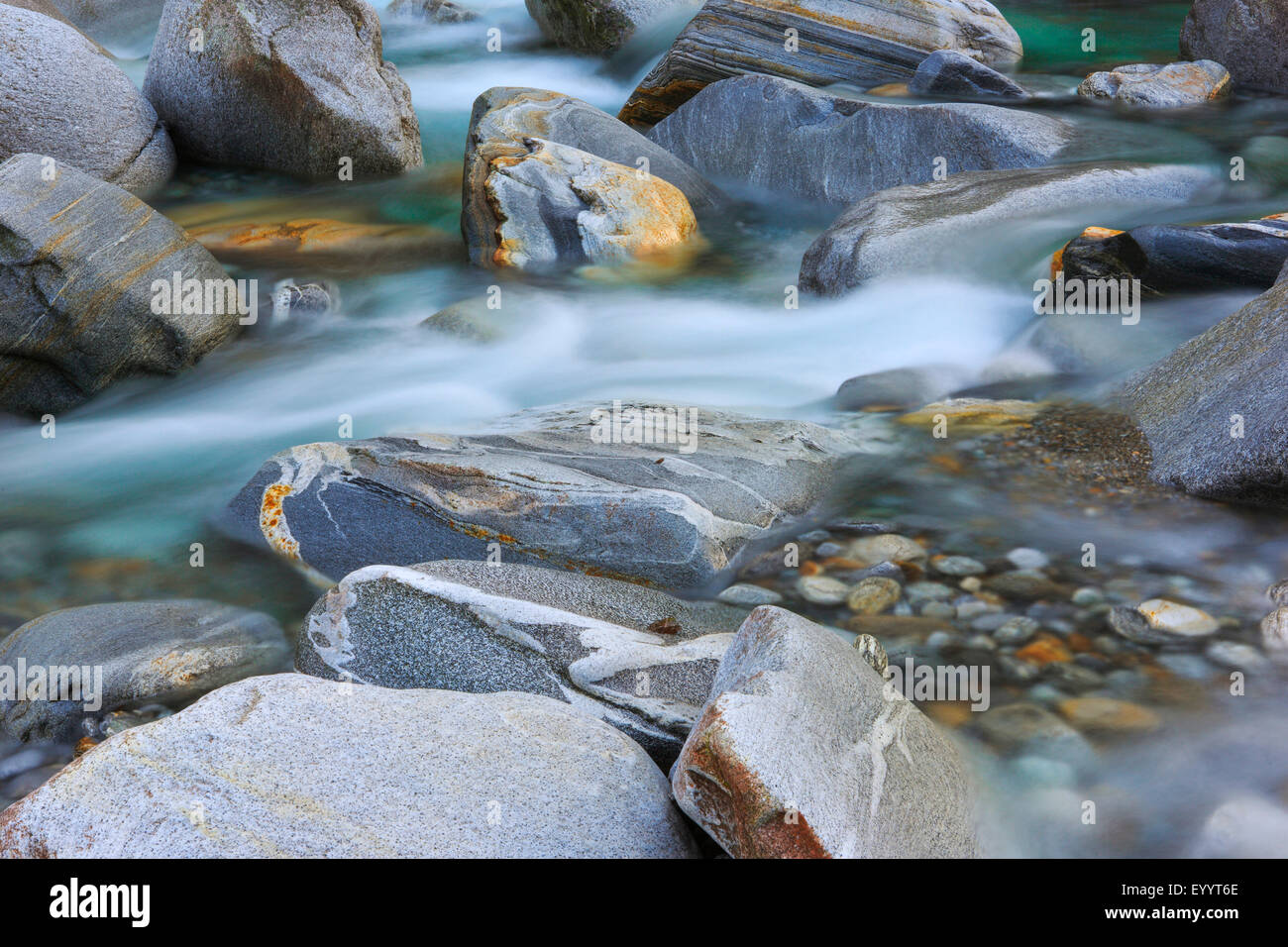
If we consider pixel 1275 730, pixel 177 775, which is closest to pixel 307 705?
pixel 177 775

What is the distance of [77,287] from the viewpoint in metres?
6.07

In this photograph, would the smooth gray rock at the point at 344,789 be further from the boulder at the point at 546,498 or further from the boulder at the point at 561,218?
the boulder at the point at 561,218

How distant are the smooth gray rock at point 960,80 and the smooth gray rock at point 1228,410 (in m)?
5.74

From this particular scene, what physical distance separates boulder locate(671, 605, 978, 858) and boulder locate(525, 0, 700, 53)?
37.4 feet

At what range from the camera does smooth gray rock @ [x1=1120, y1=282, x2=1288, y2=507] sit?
383 centimetres

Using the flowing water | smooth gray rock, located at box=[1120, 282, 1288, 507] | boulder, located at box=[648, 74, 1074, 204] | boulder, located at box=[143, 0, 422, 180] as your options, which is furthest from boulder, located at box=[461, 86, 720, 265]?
smooth gray rock, located at box=[1120, 282, 1288, 507]

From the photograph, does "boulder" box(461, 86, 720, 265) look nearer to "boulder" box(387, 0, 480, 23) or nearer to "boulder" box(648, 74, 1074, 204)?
"boulder" box(648, 74, 1074, 204)

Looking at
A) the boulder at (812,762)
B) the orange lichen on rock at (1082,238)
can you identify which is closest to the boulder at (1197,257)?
the orange lichen on rock at (1082,238)

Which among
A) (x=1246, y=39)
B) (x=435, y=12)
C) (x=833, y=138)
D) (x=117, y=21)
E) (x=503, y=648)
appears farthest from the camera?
(x=117, y=21)

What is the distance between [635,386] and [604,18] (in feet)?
26.7

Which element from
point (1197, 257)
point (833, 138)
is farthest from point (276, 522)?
point (833, 138)

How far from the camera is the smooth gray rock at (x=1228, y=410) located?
383cm

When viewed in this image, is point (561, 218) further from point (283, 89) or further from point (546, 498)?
point (546, 498)
